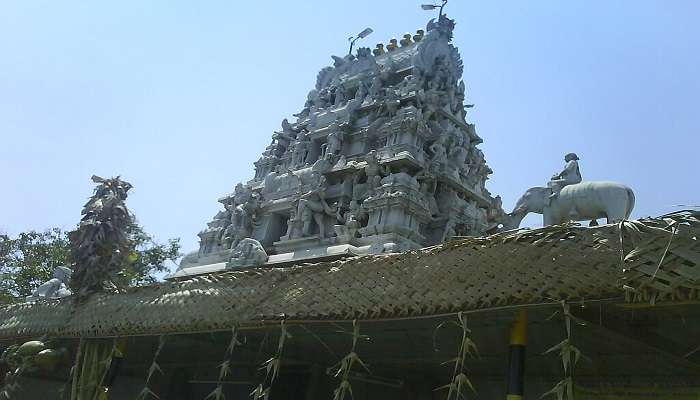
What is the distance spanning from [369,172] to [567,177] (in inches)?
228

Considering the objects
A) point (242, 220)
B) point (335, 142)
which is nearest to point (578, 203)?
point (335, 142)

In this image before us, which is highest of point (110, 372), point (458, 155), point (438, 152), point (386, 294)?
point (458, 155)

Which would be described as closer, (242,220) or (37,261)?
(242,220)

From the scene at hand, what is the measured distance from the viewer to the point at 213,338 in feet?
29.5

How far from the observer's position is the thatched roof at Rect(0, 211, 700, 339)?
4605 millimetres

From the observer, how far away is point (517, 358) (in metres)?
5.80

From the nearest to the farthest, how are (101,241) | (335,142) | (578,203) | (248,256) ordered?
(101,241), (578,203), (248,256), (335,142)

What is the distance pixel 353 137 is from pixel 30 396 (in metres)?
10.5

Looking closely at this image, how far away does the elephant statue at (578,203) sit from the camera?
36.6 feet

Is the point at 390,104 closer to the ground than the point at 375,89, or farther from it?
closer to the ground

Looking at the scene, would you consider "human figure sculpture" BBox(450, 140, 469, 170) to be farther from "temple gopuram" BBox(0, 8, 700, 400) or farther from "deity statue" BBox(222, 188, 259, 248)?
"deity statue" BBox(222, 188, 259, 248)

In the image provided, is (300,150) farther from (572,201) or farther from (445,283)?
(445,283)

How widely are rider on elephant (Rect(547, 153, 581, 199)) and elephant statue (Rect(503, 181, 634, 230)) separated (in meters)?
0.11

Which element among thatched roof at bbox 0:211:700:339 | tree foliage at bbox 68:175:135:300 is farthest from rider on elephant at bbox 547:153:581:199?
tree foliage at bbox 68:175:135:300
